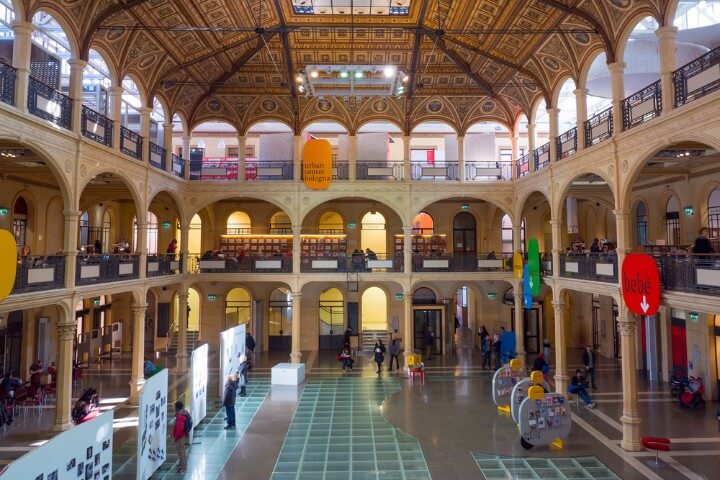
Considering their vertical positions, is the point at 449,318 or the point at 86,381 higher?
the point at 449,318

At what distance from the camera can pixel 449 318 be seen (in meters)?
23.8

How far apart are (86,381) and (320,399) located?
9.40m

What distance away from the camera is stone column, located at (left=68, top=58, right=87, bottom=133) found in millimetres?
12375

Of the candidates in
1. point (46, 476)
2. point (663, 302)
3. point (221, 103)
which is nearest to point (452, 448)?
point (663, 302)

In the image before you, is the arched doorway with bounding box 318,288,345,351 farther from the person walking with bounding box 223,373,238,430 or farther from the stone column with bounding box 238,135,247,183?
the person walking with bounding box 223,373,238,430

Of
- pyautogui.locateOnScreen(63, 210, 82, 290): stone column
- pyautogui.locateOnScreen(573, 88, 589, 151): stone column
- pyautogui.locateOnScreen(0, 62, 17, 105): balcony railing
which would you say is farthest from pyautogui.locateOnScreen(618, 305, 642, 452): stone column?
pyautogui.locateOnScreen(0, 62, 17, 105): balcony railing

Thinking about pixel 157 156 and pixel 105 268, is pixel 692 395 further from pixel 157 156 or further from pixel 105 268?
pixel 157 156

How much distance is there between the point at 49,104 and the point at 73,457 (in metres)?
9.00

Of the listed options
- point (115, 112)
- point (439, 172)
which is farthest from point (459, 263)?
point (115, 112)

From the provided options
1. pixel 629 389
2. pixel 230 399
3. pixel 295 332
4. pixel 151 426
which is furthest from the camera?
pixel 295 332

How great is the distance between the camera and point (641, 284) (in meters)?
11.0

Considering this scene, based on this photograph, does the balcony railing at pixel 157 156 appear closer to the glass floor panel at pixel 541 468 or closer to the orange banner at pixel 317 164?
the orange banner at pixel 317 164

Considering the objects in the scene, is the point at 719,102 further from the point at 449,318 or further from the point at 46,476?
the point at 449,318

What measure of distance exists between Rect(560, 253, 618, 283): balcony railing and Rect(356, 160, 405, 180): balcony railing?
8271 millimetres
